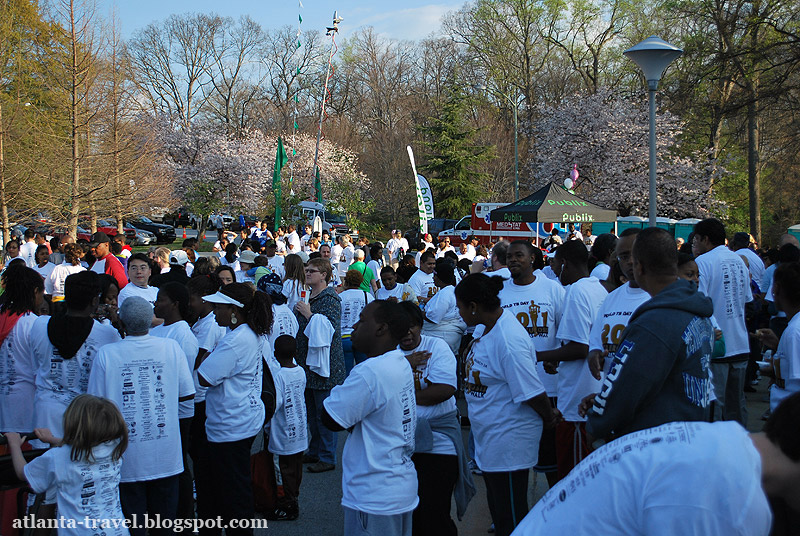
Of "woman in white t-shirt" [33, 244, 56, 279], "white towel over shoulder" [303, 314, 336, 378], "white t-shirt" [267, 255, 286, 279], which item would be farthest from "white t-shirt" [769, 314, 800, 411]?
"woman in white t-shirt" [33, 244, 56, 279]

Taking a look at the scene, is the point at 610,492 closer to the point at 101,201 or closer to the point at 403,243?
the point at 403,243

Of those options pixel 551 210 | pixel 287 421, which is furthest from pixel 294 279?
pixel 551 210

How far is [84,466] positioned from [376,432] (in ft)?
5.07

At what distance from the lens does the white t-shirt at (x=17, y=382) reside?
492cm

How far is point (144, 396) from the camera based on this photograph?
4113 millimetres

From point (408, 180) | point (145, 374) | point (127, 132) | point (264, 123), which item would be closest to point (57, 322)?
point (145, 374)

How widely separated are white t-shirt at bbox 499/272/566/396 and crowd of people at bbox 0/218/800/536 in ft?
0.05

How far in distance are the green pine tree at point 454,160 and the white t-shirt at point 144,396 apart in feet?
116

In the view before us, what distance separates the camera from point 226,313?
477 centimetres

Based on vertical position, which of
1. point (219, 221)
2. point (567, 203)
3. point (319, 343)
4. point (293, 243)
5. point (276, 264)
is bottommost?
point (319, 343)

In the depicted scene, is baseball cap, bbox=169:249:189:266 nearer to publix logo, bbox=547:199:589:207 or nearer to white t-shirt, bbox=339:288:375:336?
white t-shirt, bbox=339:288:375:336

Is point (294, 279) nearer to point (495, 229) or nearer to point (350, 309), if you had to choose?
point (350, 309)

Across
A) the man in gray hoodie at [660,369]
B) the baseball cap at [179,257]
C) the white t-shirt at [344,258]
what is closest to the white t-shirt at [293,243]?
the white t-shirt at [344,258]

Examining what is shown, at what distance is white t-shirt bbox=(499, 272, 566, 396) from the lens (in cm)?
524
